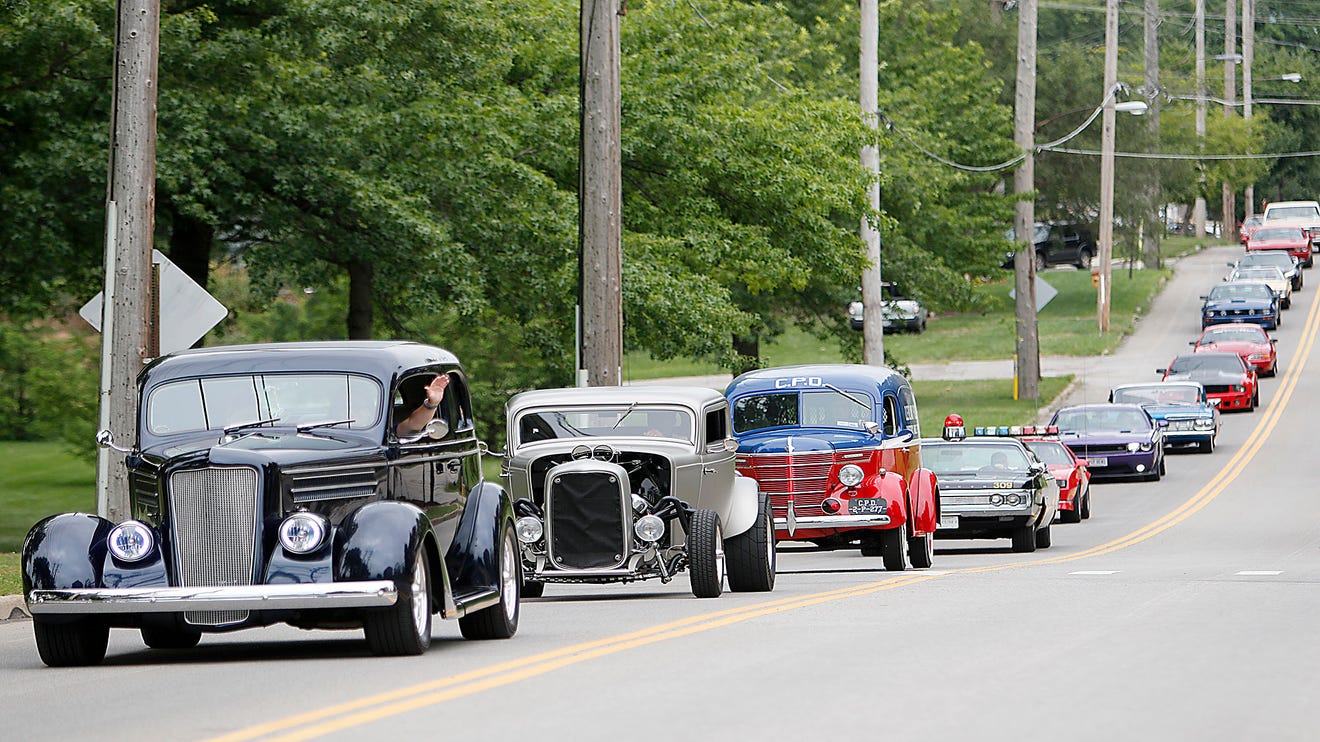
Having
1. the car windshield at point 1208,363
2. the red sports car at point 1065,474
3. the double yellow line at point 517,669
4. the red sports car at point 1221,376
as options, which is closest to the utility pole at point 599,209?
the double yellow line at point 517,669

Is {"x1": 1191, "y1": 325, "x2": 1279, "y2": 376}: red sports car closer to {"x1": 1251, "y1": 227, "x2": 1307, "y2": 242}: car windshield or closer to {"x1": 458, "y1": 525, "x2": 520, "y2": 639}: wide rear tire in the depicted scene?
{"x1": 1251, "y1": 227, "x2": 1307, "y2": 242}: car windshield

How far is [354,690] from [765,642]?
3201 millimetres

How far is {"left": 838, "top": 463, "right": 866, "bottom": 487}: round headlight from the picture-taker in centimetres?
2081

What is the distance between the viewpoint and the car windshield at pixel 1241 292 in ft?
204

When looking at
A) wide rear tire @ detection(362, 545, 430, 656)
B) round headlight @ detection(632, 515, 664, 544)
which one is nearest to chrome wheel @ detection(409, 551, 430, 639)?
wide rear tire @ detection(362, 545, 430, 656)

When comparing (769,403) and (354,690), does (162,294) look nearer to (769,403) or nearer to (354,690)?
(769,403)

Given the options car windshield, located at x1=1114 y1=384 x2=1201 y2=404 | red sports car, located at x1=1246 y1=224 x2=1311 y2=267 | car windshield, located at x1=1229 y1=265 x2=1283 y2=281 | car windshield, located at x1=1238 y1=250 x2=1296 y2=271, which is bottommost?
car windshield, located at x1=1114 y1=384 x2=1201 y2=404

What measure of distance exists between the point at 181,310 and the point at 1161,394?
29.2 meters

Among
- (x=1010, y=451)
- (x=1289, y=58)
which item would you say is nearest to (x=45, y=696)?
(x=1010, y=451)

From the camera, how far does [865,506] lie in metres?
20.7

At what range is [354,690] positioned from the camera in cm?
993

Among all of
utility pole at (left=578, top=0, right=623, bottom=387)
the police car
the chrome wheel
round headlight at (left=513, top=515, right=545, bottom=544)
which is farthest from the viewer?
the police car

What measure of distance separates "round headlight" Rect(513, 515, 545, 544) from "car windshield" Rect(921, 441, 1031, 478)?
10.5 meters

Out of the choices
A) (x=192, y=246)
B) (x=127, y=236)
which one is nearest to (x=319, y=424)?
(x=127, y=236)
